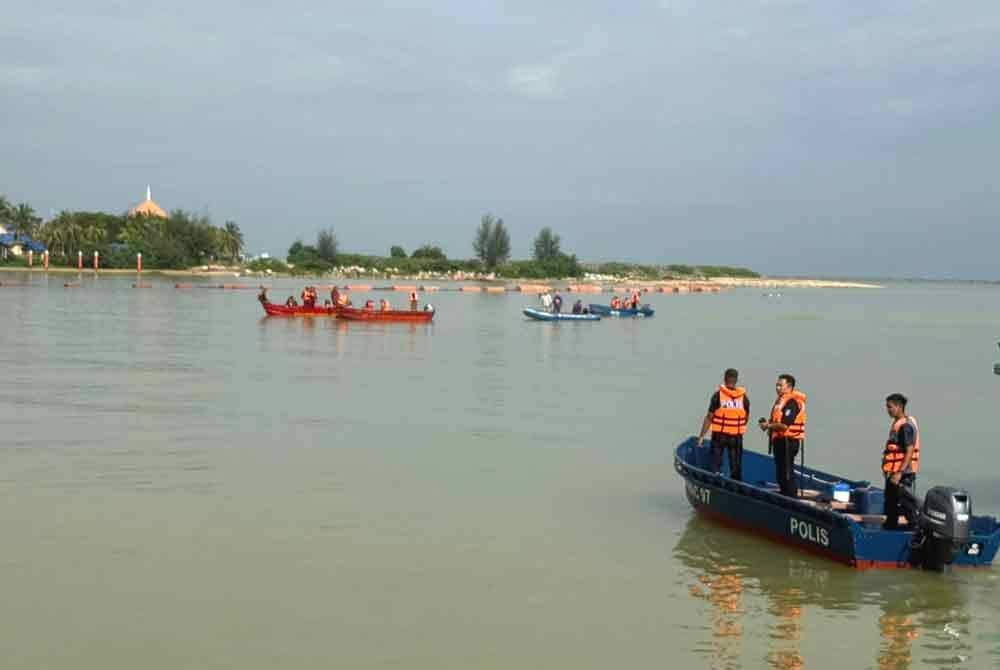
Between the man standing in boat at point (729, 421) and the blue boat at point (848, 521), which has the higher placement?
the man standing in boat at point (729, 421)

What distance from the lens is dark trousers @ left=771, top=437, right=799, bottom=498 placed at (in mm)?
13414

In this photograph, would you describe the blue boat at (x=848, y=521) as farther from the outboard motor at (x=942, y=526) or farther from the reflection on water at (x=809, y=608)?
the reflection on water at (x=809, y=608)

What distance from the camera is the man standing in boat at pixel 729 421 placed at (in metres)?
14.3

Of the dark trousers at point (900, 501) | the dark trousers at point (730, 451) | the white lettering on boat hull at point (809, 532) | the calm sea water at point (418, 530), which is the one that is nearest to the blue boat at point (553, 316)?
the calm sea water at point (418, 530)

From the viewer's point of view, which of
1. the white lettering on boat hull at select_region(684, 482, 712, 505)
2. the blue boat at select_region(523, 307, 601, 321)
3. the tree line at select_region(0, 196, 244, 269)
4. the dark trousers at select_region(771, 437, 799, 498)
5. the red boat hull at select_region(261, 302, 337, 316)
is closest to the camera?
the dark trousers at select_region(771, 437, 799, 498)

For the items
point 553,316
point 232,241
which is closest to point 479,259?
point 232,241

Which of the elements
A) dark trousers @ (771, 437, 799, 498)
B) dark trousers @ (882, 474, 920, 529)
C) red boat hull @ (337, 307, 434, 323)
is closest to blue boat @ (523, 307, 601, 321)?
red boat hull @ (337, 307, 434, 323)

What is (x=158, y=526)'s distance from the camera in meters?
13.0

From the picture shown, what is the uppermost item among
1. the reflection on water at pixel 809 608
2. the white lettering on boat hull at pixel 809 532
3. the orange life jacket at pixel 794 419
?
the orange life jacket at pixel 794 419

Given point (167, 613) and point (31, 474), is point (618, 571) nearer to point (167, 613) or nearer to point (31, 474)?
point (167, 613)

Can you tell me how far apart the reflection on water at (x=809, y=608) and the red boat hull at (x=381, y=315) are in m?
39.7

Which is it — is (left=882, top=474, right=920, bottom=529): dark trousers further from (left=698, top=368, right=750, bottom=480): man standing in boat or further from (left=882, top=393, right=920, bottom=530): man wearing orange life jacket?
(left=698, top=368, right=750, bottom=480): man standing in boat

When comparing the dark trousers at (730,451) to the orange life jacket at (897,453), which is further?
the dark trousers at (730,451)

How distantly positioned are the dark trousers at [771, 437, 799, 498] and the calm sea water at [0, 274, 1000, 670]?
0.79 meters
